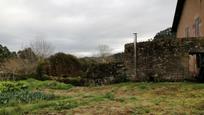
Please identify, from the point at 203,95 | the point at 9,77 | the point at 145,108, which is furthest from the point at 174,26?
the point at 145,108

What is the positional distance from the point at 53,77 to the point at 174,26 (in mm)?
11812

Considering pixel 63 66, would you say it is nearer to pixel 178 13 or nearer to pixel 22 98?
pixel 178 13

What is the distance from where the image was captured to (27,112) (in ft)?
44.2

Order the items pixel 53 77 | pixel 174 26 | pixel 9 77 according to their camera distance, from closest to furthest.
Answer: pixel 53 77, pixel 9 77, pixel 174 26

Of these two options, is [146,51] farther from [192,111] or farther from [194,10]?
[192,111]

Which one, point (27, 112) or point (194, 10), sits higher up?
point (194, 10)

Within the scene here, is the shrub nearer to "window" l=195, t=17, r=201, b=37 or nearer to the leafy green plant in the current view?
"window" l=195, t=17, r=201, b=37

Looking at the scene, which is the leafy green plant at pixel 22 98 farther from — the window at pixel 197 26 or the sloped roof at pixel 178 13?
the sloped roof at pixel 178 13

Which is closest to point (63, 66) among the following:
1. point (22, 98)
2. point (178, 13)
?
point (178, 13)

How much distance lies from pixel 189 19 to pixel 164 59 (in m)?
8.36

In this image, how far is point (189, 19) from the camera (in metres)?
29.3

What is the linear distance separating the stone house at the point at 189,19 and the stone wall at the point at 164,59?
4.00m

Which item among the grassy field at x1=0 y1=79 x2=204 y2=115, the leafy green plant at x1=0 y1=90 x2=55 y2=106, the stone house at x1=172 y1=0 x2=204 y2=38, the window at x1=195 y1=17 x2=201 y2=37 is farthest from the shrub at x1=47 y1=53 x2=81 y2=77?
the leafy green plant at x1=0 y1=90 x2=55 y2=106

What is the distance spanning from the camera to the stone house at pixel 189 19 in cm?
2590
